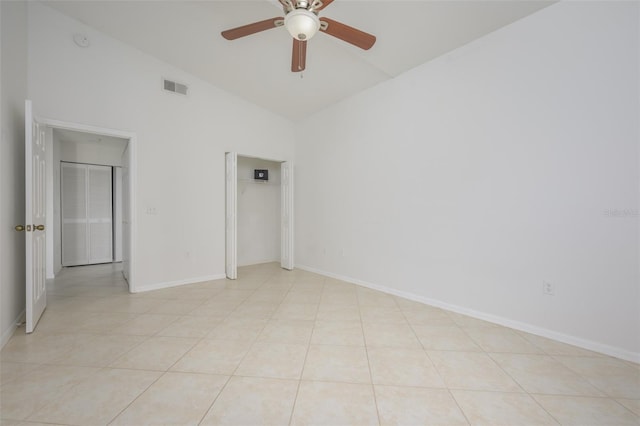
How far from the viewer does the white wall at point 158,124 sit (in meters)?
3.18

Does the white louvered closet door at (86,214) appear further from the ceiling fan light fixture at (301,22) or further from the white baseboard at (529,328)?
the ceiling fan light fixture at (301,22)

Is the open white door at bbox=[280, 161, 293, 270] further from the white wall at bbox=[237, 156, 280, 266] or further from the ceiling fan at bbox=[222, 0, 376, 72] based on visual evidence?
the ceiling fan at bbox=[222, 0, 376, 72]

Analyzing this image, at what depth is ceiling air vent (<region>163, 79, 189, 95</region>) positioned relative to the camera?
397cm

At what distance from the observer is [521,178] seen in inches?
103

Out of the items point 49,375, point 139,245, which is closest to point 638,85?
point 49,375

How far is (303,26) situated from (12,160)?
10.3 ft

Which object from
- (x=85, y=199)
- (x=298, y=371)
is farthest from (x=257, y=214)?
(x=298, y=371)

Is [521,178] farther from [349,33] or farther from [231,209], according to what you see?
[231,209]

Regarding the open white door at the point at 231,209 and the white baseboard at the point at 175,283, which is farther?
the open white door at the point at 231,209

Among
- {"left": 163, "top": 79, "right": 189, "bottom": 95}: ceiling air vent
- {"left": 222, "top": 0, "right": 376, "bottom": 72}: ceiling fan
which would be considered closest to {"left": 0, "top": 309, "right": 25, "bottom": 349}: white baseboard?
{"left": 222, "top": 0, "right": 376, "bottom": 72}: ceiling fan

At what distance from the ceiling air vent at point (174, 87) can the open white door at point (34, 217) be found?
1585mm

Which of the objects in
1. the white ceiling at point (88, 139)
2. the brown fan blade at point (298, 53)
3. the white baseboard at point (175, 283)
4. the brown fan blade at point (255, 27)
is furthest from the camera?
the white ceiling at point (88, 139)

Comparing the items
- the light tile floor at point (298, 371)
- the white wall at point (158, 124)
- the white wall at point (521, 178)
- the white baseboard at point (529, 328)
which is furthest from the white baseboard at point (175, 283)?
the white baseboard at point (529, 328)

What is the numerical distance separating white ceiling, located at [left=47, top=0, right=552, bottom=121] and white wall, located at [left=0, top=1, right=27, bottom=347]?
746 millimetres
